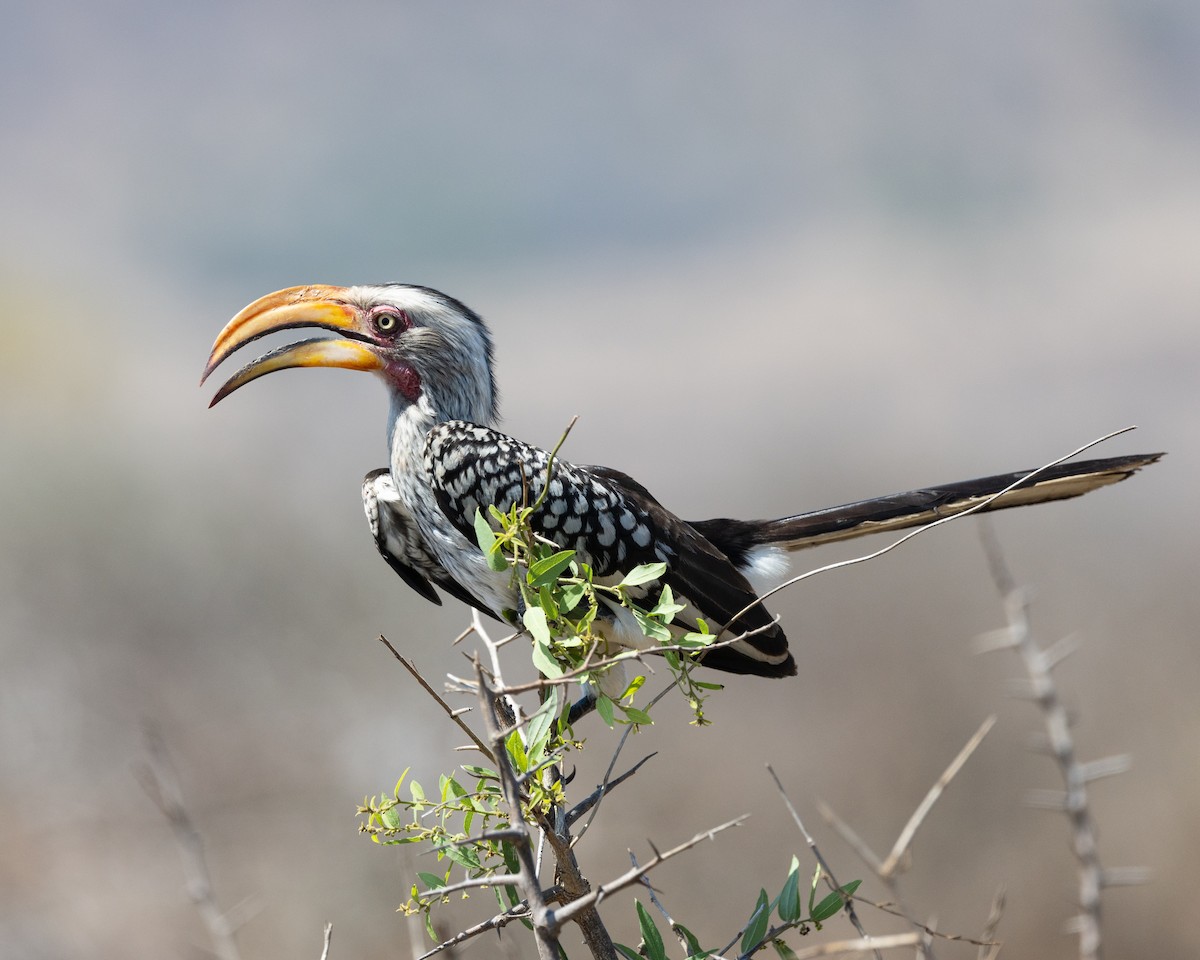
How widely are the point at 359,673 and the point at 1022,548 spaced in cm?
601

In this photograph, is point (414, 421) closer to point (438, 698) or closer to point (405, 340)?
point (405, 340)

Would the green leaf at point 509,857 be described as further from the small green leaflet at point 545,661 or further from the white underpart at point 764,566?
the white underpart at point 764,566

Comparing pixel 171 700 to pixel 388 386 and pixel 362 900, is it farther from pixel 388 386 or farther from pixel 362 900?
pixel 388 386

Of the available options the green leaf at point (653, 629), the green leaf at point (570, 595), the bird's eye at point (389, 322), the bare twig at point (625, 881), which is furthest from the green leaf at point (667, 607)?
the bird's eye at point (389, 322)

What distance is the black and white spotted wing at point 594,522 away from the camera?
3162 mm

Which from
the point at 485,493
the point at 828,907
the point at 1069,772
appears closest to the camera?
the point at 828,907

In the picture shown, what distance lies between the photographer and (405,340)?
361 cm

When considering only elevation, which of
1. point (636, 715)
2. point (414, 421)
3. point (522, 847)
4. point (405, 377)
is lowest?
point (522, 847)

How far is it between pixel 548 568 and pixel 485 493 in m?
1.19

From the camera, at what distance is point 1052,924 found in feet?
21.8

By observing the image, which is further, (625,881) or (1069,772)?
(1069,772)

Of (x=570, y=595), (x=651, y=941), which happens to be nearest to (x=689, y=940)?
(x=651, y=941)

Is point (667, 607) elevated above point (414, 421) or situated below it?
below

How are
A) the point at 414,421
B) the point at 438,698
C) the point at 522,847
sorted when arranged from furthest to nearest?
the point at 414,421
the point at 438,698
the point at 522,847
